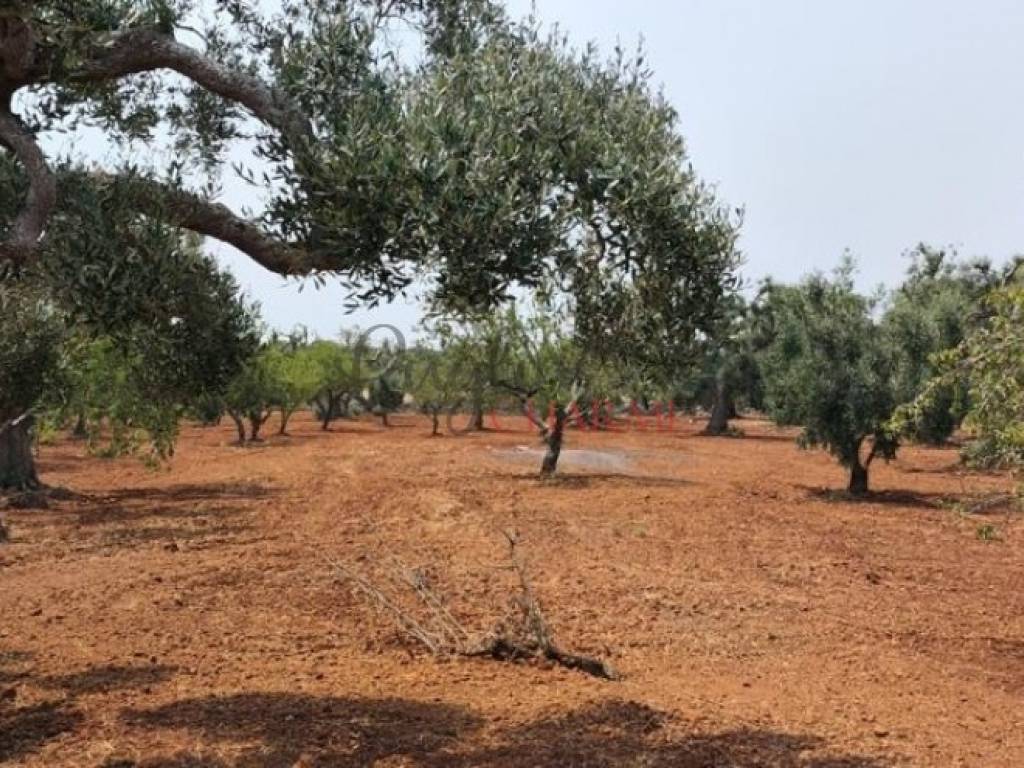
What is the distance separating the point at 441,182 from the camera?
5.15m

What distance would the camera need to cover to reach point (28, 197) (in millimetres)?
5832

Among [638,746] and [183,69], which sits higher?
[183,69]

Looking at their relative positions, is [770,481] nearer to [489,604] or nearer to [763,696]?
[489,604]

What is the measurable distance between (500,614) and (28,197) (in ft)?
24.7

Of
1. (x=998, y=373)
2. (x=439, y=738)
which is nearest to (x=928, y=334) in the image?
(x=998, y=373)

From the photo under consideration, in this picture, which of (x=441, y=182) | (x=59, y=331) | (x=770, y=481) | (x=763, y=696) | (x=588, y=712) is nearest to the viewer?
(x=441, y=182)

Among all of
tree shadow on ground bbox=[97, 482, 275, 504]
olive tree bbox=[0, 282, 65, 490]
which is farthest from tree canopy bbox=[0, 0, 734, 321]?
tree shadow on ground bbox=[97, 482, 275, 504]

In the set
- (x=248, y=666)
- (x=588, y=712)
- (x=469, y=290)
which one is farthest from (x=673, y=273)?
(x=248, y=666)

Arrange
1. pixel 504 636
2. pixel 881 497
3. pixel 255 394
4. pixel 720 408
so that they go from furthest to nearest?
pixel 720 408 → pixel 255 394 → pixel 881 497 → pixel 504 636

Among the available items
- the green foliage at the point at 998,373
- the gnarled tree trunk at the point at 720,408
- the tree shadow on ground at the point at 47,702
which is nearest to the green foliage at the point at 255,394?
the gnarled tree trunk at the point at 720,408

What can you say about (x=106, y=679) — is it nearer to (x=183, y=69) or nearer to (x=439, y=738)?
(x=439, y=738)

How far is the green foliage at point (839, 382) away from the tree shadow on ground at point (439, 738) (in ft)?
61.2

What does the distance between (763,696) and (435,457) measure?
2882cm

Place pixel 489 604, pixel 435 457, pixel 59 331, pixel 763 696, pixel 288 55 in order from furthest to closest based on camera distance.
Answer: pixel 435 457 < pixel 59 331 < pixel 489 604 < pixel 763 696 < pixel 288 55
